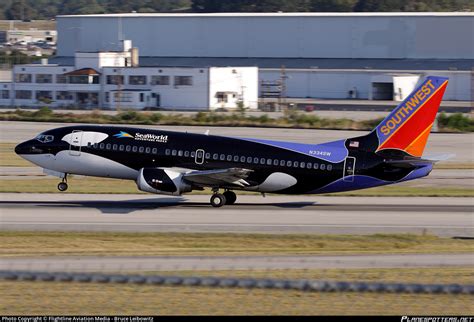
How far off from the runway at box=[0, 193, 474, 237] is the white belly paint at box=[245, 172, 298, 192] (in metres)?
1.01

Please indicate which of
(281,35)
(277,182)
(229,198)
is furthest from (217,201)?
(281,35)

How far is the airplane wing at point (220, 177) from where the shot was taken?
135 ft

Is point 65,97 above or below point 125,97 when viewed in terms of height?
below

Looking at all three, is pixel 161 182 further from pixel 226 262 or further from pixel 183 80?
pixel 183 80

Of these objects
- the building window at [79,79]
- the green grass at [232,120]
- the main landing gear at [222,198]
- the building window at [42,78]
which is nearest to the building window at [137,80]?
the building window at [79,79]

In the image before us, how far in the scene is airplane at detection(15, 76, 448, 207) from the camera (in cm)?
4156

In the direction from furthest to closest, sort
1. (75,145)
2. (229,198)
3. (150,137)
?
1. (75,145)
2. (229,198)
3. (150,137)

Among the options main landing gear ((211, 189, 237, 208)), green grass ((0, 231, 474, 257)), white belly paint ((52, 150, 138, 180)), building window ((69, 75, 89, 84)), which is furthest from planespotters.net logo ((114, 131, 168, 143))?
building window ((69, 75, 89, 84))

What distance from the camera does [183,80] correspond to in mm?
121750

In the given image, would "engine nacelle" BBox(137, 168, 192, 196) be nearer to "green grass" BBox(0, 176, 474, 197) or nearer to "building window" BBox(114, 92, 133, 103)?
"green grass" BBox(0, 176, 474, 197)

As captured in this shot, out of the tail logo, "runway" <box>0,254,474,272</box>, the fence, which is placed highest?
the tail logo

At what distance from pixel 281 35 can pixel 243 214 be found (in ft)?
372

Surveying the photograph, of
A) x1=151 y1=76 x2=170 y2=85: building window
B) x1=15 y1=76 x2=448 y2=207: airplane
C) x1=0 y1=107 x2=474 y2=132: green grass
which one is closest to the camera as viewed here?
x1=15 y1=76 x2=448 y2=207: airplane

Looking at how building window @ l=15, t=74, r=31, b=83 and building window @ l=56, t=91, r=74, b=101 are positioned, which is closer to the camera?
building window @ l=56, t=91, r=74, b=101
